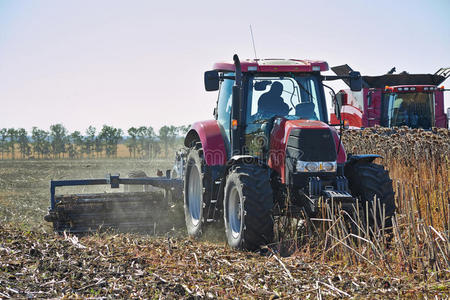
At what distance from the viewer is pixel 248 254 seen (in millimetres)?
5824

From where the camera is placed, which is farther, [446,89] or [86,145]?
[86,145]

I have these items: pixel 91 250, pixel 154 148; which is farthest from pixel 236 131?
pixel 154 148

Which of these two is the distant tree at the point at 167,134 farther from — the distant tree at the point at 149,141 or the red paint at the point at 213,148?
the red paint at the point at 213,148

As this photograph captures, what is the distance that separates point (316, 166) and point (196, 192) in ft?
8.90

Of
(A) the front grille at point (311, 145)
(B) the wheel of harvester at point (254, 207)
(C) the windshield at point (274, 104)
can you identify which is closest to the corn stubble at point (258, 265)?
(B) the wheel of harvester at point (254, 207)

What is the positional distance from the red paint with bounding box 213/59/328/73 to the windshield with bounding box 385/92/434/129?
10068mm

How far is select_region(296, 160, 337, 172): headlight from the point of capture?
605 centimetres

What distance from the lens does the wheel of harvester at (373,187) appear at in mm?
6047

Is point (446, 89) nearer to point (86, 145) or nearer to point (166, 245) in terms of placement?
point (166, 245)

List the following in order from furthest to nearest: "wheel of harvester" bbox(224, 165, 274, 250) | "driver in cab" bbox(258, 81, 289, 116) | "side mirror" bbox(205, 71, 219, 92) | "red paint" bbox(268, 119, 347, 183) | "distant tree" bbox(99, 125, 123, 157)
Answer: "distant tree" bbox(99, 125, 123, 157), "driver in cab" bbox(258, 81, 289, 116), "side mirror" bbox(205, 71, 219, 92), "red paint" bbox(268, 119, 347, 183), "wheel of harvester" bbox(224, 165, 274, 250)

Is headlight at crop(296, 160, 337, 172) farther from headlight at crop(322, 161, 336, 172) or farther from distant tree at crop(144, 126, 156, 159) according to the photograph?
distant tree at crop(144, 126, 156, 159)

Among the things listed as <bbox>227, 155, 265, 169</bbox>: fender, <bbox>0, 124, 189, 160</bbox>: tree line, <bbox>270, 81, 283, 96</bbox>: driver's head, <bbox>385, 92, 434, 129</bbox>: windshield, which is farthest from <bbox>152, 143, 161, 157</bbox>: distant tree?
<bbox>227, 155, 265, 169</bbox>: fender

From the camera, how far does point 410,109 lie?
16250mm

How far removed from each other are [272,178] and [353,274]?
2139 mm
